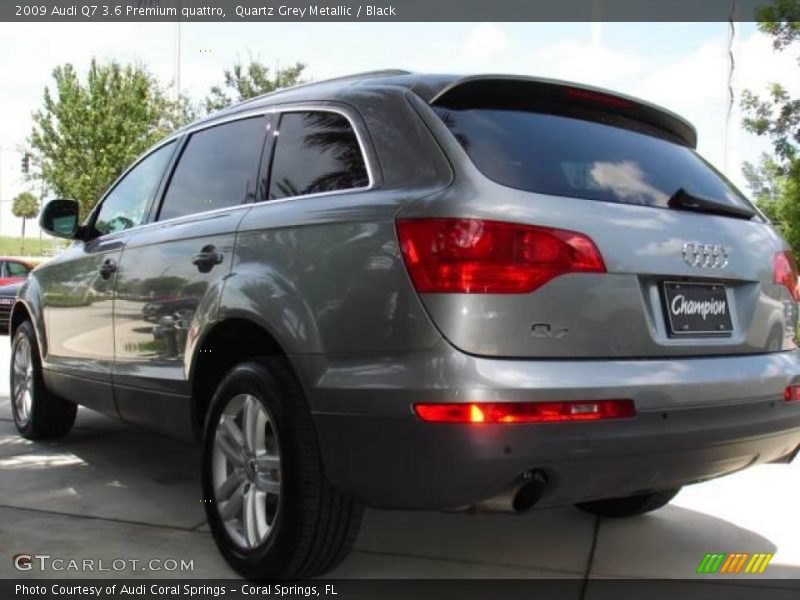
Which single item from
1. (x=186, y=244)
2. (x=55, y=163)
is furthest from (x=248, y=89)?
(x=186, y=244)

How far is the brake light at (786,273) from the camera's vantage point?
322cm

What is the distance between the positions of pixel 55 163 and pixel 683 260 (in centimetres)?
2702

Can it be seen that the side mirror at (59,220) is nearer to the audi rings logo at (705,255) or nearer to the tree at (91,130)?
the audi rings logo at (705,255)

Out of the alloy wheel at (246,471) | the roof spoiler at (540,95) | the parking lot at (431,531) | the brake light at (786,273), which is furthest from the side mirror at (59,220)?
the brake light at (786,273)

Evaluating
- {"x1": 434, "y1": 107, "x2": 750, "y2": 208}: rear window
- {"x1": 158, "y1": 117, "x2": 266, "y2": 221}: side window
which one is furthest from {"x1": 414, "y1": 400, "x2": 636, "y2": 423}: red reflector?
{"x1": 158, "y1": 117, "x2": 266, "y2": 221}: side window

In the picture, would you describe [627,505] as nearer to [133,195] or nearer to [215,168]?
[215,168]

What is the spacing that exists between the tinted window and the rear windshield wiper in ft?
54.0

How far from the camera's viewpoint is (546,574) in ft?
11.0

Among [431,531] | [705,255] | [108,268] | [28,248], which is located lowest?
[28,248]

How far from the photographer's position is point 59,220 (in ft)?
16.9

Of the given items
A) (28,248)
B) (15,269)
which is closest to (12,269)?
(15,269)

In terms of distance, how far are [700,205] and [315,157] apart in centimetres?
143

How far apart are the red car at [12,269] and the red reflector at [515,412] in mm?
16080

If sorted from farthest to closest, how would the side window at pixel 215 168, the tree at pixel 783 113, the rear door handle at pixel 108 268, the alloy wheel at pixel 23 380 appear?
the tree at pixel 783 113
the alloy wheel at pixel 23 380
the rear door handle at pixel 108 268
the side window at pixel 215 168
